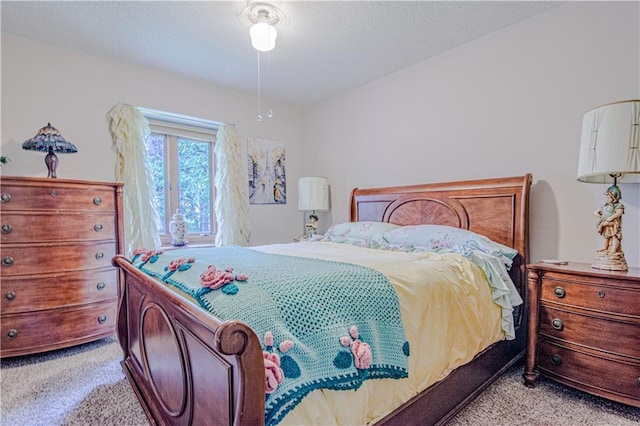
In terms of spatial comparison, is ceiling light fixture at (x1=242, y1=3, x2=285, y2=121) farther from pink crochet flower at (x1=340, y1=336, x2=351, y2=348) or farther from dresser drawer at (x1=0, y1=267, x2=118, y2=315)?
dresser drawer at (x1=0, y1=267, x2=118, y2=315)

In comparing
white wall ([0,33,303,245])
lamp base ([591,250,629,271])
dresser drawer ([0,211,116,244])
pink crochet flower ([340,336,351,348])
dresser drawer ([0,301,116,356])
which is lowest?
dresser drawer ([0,301,116,356])

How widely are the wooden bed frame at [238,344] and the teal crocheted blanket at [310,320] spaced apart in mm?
85

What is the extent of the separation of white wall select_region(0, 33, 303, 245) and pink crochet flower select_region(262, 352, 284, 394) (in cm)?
283

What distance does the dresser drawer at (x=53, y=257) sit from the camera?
2.12m

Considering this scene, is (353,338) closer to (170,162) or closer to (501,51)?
(501,51)

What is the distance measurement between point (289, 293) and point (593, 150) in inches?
71.4

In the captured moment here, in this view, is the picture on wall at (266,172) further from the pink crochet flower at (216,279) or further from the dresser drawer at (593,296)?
the dresser drawer at (593,296)

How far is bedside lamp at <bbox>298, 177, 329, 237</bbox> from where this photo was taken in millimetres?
3561

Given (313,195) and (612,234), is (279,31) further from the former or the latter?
(612,234)

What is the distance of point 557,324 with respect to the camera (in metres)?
1.77

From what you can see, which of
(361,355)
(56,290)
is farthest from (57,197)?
(361,355)

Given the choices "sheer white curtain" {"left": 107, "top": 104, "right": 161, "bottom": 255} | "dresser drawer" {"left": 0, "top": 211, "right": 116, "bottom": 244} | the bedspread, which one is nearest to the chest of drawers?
"dresser drawer" {"left": 0, "top": 211, "right": 116, "bottom": 244}

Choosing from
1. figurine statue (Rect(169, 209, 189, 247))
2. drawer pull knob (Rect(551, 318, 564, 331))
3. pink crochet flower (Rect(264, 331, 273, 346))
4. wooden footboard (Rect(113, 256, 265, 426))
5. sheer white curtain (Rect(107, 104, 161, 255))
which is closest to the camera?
wooden footboard (Rect(113, 256, 265, 426))

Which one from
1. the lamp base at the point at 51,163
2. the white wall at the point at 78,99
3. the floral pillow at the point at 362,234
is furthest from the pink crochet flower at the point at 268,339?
the white wall at the point at 78,99
